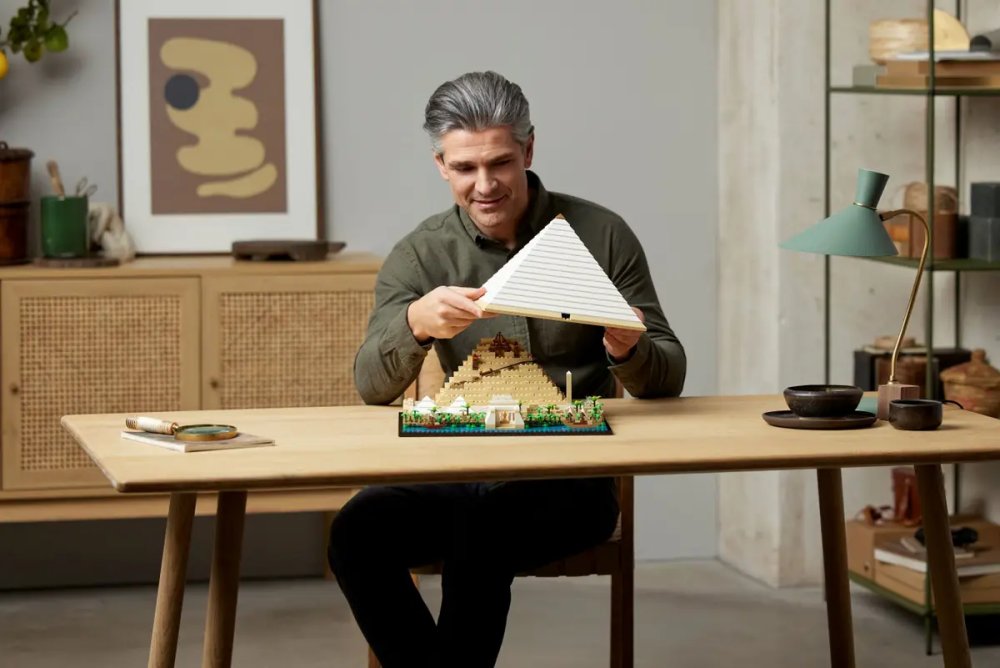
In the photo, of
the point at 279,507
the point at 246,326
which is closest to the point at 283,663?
the point at 279,507

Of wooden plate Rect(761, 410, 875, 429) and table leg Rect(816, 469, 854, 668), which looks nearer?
wooden plate Rect(761, 410, 875, 429)

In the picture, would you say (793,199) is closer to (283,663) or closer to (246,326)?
(246,326)

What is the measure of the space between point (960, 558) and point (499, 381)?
1644 millimetres

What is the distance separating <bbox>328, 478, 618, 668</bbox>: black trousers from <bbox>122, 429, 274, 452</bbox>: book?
295 millimetres

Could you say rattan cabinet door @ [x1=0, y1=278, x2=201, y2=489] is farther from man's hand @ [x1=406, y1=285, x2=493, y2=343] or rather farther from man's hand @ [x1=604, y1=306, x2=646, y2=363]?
man's hand @ [x1=604, y1=306, x2=646, y2=363]

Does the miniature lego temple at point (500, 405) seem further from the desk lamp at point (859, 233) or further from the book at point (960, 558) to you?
the book at point (960, 558)

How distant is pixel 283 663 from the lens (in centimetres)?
352

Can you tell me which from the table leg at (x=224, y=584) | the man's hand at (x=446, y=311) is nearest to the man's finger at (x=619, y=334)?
the man's hand at (x=446, y=311)

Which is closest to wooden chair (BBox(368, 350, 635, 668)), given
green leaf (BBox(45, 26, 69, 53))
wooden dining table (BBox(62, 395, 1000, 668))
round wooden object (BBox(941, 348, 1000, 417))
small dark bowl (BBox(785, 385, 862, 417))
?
wooden dining table (BBox(62, 395, 1000, 668))

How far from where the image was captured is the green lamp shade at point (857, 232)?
241 centimetres

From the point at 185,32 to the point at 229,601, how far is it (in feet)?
6.97

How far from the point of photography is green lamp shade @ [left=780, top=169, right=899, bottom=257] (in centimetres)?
241

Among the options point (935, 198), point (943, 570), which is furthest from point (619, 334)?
point (935, 198)

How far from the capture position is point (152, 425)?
2350 millimetres
